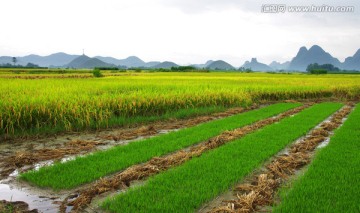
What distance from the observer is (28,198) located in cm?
450

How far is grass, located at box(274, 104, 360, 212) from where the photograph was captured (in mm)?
4020

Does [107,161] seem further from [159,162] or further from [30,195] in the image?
[30,195]

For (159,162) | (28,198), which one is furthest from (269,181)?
(28,198)

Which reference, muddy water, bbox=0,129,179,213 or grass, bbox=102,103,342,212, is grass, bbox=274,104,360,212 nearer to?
grass, bbox=102,103,342,212

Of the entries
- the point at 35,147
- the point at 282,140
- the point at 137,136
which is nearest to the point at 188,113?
the point at 137,136

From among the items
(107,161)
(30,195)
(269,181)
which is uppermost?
(269,181)

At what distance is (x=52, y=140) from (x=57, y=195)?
417 cm

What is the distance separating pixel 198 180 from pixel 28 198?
2.58 meters

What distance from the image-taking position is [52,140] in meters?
8.34

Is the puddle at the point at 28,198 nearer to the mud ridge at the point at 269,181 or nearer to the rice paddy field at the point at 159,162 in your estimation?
the rice paddy field at the point at 159,162

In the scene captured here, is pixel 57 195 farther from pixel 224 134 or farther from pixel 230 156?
pixel 224 134

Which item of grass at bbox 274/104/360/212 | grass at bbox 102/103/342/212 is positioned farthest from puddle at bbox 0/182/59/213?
grass at bbox 274/104/360/212

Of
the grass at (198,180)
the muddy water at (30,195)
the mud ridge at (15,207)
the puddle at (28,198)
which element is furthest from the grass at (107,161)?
the grass at (198,180)

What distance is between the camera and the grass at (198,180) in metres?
4.05
